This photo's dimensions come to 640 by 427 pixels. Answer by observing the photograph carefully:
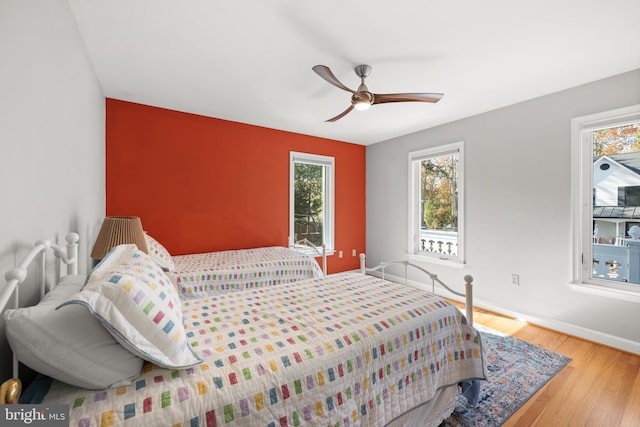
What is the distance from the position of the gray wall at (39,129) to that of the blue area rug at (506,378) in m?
2.34

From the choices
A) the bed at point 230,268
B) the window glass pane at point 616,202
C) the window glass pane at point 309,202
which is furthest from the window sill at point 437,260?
the bed at point 230,268

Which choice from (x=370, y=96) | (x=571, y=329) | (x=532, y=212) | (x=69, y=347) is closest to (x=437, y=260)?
(x=532, y=212)

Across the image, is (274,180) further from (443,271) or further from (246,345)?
(246,345)

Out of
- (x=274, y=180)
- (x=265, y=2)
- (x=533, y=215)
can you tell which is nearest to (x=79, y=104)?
(x=265, y=2)

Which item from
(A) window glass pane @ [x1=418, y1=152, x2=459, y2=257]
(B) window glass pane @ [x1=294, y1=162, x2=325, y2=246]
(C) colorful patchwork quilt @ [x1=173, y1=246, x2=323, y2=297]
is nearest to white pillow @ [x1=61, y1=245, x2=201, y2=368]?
(C) colorful patchwork quilt @ [x1=173, y1=246, x2=323, y2=297]

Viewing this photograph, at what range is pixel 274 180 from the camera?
425 centimetres

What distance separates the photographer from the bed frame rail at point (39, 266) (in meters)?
0.78

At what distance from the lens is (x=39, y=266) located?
1267 millimetres

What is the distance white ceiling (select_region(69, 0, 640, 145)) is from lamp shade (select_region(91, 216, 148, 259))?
4.35ft

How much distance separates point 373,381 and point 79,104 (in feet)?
8.23

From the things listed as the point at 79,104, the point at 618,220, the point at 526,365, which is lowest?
the point at 526,365

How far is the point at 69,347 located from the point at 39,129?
39.1 inches

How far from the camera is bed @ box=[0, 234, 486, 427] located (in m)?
0.90

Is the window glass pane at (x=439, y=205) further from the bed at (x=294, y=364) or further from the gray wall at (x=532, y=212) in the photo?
the bed at (x=294, y=364)
